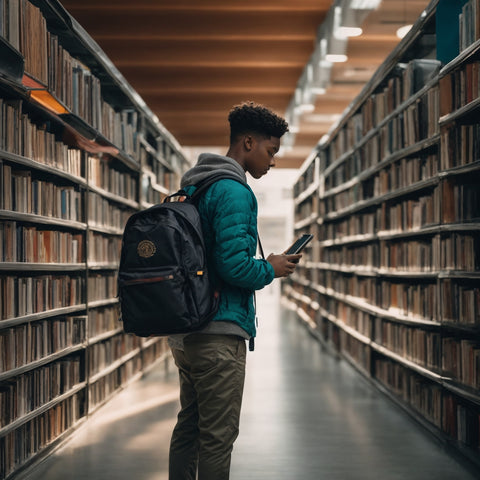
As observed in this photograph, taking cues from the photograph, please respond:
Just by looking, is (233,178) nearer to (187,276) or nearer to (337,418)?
(187,276)

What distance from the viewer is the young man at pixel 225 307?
1978 millimetres

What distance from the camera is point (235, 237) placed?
196cm

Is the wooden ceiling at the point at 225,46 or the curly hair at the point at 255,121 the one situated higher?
the wooden ceiling at the point at 225,46

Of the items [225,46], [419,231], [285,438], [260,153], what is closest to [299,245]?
[260,153]

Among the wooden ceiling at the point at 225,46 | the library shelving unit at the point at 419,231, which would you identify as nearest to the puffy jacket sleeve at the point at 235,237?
the library shelving unit at the point at 419,231

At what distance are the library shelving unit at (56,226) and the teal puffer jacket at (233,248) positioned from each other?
48.5 inches

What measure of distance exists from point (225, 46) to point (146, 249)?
6.20 m

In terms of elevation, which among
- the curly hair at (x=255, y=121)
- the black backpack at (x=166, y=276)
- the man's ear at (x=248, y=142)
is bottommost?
the black backpack at (x=166, y=276)

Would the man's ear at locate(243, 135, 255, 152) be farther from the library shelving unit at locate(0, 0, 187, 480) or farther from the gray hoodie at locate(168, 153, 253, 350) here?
the library shelving unit at locate(0, 0, 187, 480)

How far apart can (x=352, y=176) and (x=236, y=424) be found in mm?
4923

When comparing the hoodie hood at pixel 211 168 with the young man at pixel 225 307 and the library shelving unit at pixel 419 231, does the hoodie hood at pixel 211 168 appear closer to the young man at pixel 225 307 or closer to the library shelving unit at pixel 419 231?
the young man at pixel 225 307

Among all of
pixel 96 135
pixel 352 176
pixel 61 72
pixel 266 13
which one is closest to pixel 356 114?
pixel 352 176

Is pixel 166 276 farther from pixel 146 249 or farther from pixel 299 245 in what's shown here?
pixel 299 245

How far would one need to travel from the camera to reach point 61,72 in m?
3.70
